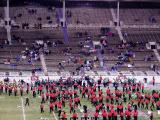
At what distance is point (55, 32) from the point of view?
77438 mm

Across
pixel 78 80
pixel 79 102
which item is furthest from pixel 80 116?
pixel 78 80

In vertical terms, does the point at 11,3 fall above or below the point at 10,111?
above

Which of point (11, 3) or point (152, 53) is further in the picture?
point (11, 3)

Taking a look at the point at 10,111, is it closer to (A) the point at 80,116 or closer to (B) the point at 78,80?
(A) the point at 80,116

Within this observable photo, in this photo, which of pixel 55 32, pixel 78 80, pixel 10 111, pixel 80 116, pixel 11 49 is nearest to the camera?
pixel 80 116

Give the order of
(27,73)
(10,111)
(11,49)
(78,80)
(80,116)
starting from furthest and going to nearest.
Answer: (11,49) < (27,73) < (78,80) < (10,111) < (80,116)

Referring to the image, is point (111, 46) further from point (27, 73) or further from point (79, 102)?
point (79, 102)

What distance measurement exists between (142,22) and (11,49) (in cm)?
1859

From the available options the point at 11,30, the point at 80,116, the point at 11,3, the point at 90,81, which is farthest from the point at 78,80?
the point at 11,3

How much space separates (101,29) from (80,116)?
116ft

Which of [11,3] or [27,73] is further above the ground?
→ [11,3]

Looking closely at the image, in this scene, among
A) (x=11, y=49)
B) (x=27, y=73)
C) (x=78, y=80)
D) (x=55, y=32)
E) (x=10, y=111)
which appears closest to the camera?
(x=10, y=111)

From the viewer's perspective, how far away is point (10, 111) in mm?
47375

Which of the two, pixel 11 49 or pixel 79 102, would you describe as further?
pixel 11 49
